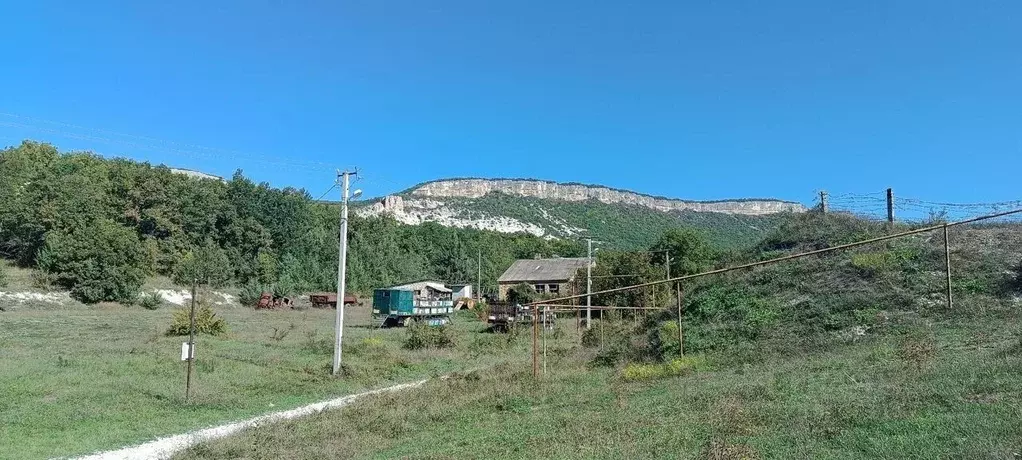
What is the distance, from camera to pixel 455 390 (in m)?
15.0

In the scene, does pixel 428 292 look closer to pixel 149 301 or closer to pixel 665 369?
pixel 149 301

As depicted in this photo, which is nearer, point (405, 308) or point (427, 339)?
point (427, 339)

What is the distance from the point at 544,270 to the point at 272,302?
26.3 metres

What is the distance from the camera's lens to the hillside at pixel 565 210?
12588 centimetres

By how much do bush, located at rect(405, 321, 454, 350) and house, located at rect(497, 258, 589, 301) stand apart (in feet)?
104

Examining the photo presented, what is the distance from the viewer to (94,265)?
47.9m

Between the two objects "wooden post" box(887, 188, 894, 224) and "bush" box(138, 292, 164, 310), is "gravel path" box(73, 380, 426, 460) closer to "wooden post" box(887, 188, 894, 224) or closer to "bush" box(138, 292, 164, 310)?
"wooden post" box(887, 188, 894, 224)

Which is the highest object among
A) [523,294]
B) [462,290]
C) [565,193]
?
[565,193]

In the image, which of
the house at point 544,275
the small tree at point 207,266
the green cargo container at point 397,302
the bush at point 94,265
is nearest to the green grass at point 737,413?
the green cargo container at point 397,302

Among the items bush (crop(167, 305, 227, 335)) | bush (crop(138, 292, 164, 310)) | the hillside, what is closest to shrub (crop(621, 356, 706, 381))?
bush (crop(167, 305, 227, 335))

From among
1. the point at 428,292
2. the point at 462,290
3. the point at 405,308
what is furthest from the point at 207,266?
the point at 405,308

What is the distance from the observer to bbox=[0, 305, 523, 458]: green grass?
11.7m

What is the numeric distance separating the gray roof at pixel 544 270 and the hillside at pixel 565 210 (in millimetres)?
47656

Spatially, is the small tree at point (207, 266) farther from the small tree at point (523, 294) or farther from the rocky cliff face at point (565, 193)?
the rocky cliff face at point (565, 193)
